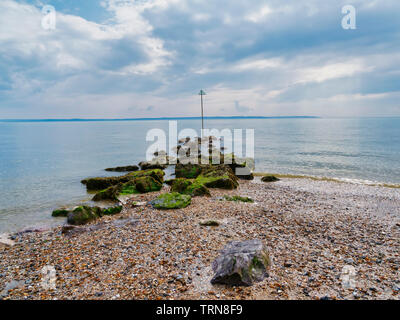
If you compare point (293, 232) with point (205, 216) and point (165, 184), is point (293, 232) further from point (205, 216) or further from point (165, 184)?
point (165, 184)

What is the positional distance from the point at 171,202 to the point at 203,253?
6.04 metres

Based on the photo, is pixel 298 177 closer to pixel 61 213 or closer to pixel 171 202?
pixel 171 202

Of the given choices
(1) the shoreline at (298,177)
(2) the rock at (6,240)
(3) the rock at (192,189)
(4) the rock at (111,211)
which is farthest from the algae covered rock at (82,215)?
(3) the rock at (192,189)

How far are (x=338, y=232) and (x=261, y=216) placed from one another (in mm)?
3242

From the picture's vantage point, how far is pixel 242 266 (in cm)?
633

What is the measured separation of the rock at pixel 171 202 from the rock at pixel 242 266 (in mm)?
6389

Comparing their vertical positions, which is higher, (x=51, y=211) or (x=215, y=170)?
(x=215, y=170)

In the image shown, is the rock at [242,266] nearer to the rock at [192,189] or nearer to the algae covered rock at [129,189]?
the rock at [192,189]

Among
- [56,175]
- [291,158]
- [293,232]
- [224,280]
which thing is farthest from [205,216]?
[291,158]

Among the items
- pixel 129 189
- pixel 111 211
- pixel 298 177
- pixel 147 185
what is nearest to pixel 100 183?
pixel 129 189

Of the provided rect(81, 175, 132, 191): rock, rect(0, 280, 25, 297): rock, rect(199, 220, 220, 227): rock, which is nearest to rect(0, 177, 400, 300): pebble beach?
rect(0, 280, 25, 297): rock

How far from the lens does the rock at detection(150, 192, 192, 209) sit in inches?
521

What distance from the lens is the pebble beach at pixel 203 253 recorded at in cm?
605
